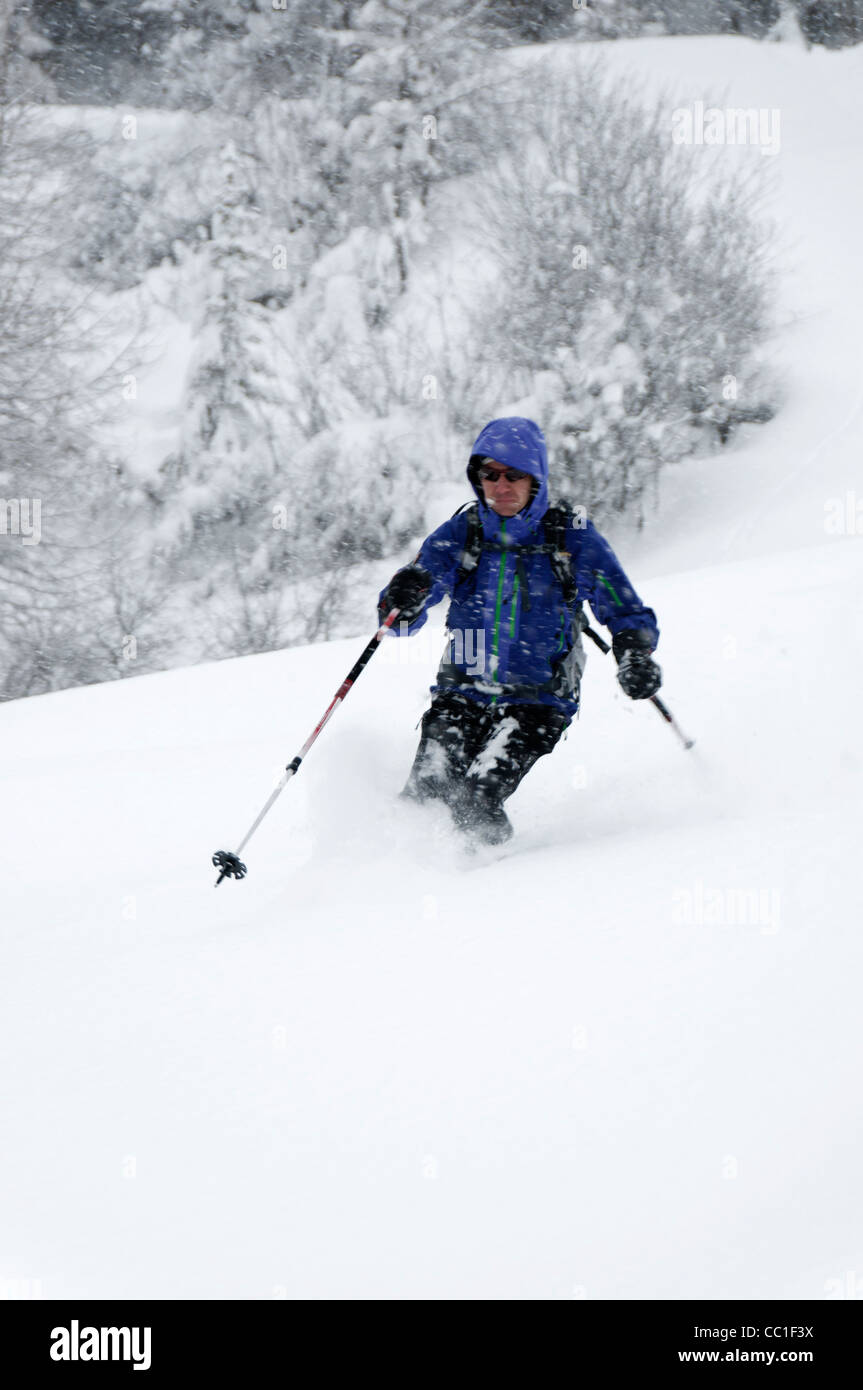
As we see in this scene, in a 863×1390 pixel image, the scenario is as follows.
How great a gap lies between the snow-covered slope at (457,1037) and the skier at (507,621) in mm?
258

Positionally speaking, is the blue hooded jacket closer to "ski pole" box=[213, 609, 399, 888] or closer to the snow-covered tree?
"ski pole" box=[213, 609, 399, 888]

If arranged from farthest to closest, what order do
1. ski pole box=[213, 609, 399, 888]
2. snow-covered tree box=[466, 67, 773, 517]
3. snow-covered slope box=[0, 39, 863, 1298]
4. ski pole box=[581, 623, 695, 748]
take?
snow-covered tree box=[466, 67, 773, 517] < ski pole box=[581, 623, 695, 748] < ski pole box=[213, 609, 399, 888] < snow-covered slope box=[0, 39, 863, 1298]

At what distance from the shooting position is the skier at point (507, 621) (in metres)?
3.85

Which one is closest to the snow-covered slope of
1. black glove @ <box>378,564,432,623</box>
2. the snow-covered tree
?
black glove @ <box>378,564,432,623</box>

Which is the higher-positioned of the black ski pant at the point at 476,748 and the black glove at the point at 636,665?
the black glove at the point at 636,665

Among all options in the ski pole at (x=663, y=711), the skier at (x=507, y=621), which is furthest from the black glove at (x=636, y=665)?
the ski pole at (x=663, y=711)

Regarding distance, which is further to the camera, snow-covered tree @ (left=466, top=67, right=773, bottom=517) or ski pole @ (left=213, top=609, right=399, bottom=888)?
snow-covered tree @ (left=466, top=67, right=773, bottom=517)

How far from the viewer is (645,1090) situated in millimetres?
2137

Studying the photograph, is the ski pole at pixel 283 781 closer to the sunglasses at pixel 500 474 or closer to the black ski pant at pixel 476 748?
the black ski pant at pixel 476 748

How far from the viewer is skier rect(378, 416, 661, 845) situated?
152 inches

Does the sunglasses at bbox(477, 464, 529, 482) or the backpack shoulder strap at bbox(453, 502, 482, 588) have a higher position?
the sunglasses at bbox(477, 464, 529, 482)

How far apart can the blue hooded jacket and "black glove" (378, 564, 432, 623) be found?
0.05 meters
